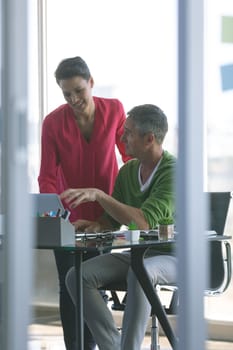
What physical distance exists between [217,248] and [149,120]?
67cm

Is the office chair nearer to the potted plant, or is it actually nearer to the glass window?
the potted plant

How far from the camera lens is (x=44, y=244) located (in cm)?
298

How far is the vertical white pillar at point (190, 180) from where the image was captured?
1.95 metres

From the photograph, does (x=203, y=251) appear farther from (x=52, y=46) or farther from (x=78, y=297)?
(x=52, y=46)

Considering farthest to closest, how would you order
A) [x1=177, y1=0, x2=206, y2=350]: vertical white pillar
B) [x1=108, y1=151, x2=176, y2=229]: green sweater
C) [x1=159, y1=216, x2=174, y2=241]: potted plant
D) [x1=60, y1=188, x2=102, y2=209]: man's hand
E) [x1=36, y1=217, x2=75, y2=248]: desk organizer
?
1. [x1=108, y1=151, x2=176, y2=229]: green sweater
2. [x1=60, y1=188, x2=102, y2=209]: man's hand
3. [x1=159, y1=216, x2=174, y2=241]: potted plant
4. [x1=36, y1=217, x2=75, y2=248]: desk organizer
5. [x1=177, y1=0, x2=206, y2=350]: vertical white pillar

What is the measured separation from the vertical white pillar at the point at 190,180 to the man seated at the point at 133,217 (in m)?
1.24

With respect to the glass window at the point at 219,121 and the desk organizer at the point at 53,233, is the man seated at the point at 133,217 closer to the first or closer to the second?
the desk organizer at the point at 53,233

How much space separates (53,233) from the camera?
2953 mm

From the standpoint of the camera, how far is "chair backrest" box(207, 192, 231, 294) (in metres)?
3.61

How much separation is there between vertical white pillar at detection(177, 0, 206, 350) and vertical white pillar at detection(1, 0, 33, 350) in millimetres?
409

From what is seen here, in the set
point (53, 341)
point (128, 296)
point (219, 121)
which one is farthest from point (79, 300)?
point (219, 121)

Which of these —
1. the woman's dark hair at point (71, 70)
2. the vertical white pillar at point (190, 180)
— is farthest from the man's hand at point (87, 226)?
the vertical white pillar at point (190, 180)

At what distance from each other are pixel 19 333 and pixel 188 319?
1.46 feet

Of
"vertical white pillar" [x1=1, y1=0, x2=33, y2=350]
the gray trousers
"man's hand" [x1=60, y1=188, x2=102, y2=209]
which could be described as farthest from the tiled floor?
"vertical white pillar" [x1=1, y1=0, x2=33, y2=350]
